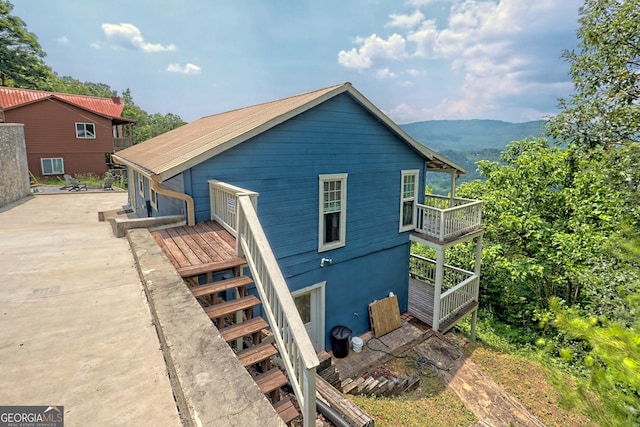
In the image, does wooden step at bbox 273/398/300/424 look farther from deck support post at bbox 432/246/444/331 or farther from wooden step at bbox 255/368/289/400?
deck support post at bbox 432/246/444/331

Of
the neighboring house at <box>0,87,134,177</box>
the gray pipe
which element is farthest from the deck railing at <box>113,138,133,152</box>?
the gray pipe

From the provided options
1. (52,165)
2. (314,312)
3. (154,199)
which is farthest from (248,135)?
(52,165)

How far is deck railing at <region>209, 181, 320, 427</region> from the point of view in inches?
102

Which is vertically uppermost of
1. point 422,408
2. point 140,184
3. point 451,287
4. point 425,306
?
point 140,184

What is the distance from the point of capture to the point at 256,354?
10.9ft

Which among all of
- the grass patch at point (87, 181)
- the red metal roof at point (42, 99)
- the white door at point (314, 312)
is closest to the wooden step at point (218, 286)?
the white door at point (314, 312)

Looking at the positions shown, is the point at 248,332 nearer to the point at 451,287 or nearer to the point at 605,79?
the point at 605,79

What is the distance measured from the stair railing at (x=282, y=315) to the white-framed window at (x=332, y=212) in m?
3.43

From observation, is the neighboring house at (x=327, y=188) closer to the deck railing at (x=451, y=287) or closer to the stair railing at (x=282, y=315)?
the deck railing at (x=451, y=287)

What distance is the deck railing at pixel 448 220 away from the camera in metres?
8.87

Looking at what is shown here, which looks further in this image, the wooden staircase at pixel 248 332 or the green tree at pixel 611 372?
the wooden staircase at pixel 248 332

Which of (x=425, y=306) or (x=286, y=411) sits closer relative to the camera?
(x=286, y=411)

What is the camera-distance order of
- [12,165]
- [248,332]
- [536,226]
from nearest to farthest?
1. [248,332]
2. [536,226]
3. [12,165]

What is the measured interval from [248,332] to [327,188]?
4772 mm
